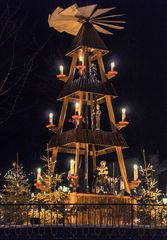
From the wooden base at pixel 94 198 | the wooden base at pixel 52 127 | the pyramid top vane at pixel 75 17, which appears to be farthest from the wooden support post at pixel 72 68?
Answer: the wooden base at pixel 94 198

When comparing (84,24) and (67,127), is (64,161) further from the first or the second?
(84,24)

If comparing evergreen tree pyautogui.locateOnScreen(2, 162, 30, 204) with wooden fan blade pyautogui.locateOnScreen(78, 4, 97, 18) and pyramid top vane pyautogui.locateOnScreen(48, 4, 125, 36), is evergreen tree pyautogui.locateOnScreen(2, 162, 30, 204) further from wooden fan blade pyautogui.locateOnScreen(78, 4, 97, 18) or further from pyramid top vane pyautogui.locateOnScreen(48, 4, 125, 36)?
wooden fan blade pyautogui.locateOnScreen(78, 4, 97, 18)

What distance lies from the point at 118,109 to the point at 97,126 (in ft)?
35.4

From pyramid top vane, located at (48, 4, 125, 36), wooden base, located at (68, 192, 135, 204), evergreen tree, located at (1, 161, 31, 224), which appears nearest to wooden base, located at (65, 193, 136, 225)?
wooden base, located at (68, 192, 135, 204)

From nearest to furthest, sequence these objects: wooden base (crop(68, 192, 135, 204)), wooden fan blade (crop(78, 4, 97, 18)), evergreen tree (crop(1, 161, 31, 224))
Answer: wooden base (crop(68, 192, 135, 204))
evergreen tree (crop(1, 161, 31, 224))
wooden fan blade (crop(78, 4, 97, 18))

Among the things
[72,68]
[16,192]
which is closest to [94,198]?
[16,192]

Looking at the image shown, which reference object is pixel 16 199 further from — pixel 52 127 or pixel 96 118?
pixel 96 118

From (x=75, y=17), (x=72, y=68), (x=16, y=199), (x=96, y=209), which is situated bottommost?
(x=96, y=209)

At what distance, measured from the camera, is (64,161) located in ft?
115

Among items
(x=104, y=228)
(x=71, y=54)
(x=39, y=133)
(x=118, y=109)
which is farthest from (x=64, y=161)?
(x=104, y=228)

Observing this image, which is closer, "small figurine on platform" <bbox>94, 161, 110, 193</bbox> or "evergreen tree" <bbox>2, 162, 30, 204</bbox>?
"small figurine on platform" <bbox>94, 161, 110, 193</bbox>

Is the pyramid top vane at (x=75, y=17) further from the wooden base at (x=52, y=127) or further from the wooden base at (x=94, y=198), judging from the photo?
the wooden base at (x=94, y=198)

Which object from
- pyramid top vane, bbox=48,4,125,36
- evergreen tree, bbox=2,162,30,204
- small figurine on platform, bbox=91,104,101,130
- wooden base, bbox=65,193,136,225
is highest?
pyramid top vane, bbox=48,4,125,36

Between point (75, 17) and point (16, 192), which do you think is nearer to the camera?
point (16, 192)
